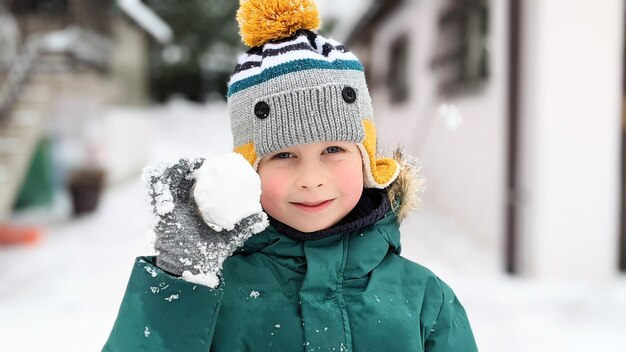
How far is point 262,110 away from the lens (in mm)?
1406

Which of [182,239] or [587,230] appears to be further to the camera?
[587,230]

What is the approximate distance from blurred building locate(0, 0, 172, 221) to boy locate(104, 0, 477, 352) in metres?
6.04

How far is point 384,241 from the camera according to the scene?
1478 millimetres

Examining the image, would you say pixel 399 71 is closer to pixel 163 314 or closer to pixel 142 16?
pixel 142 16

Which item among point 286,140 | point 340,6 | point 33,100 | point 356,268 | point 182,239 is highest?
point 340,6

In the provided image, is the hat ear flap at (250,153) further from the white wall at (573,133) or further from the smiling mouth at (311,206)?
the white wall at (573,133)

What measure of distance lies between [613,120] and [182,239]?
4.03 meters

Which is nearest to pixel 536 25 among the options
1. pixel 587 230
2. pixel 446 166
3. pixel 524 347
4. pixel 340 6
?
pixel 587 230

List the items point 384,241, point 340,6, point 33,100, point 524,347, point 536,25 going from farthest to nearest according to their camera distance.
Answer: point 340,6 → point 33,100 → point 536,25 → point 524,347 → point 384,241

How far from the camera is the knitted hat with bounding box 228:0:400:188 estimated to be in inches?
54.4

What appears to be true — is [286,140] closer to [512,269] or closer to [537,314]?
[537,314]

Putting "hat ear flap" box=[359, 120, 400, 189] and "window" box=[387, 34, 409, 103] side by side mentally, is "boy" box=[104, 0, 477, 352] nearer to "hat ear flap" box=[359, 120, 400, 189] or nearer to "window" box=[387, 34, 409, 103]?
"hat ear flap" box=[359, 120, 400, 189]

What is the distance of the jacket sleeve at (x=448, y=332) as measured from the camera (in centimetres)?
145

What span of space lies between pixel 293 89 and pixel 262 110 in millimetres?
84
